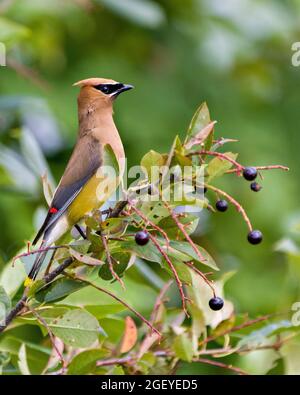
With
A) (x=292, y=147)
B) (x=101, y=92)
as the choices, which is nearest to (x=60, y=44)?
(x=292, y=147)

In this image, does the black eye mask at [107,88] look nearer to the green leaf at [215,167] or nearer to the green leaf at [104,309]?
the green leaf at [104,309]

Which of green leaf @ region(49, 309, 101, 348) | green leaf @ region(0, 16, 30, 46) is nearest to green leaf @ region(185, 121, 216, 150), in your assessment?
green leaf @ region(49, 309, 101, 348)

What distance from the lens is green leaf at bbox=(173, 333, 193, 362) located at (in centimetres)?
271

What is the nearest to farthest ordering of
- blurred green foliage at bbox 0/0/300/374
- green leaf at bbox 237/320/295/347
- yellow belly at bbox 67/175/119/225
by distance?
green leaf at bbox 237/320/295/347 < yellow belly at bbox 67/175/119/225 < blurred green foliage at bbox 0/0/300/374

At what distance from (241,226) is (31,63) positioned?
5.40 ft

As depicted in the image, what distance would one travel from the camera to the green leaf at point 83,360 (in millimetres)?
2738

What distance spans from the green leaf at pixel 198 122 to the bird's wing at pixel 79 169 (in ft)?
3.20

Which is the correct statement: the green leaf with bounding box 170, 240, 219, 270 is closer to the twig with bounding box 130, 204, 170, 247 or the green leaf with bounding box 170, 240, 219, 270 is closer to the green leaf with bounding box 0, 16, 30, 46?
the twig with bounding box 130, 204, 170, 247

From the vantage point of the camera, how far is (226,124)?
19.7 feet

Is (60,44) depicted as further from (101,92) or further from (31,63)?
(101,92)

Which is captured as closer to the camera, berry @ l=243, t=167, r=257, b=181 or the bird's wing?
berry @ l=243, t=167, r=257, b=181

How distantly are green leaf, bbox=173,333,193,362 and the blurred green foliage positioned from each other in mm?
2407

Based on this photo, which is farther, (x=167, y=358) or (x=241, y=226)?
(x=241, y=226)

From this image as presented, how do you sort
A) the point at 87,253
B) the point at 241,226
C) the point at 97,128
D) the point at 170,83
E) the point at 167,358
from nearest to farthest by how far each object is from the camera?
the point at 87,253, the point at 167,358, the point at 97,128, the point at 241,226, the point at 170,83
